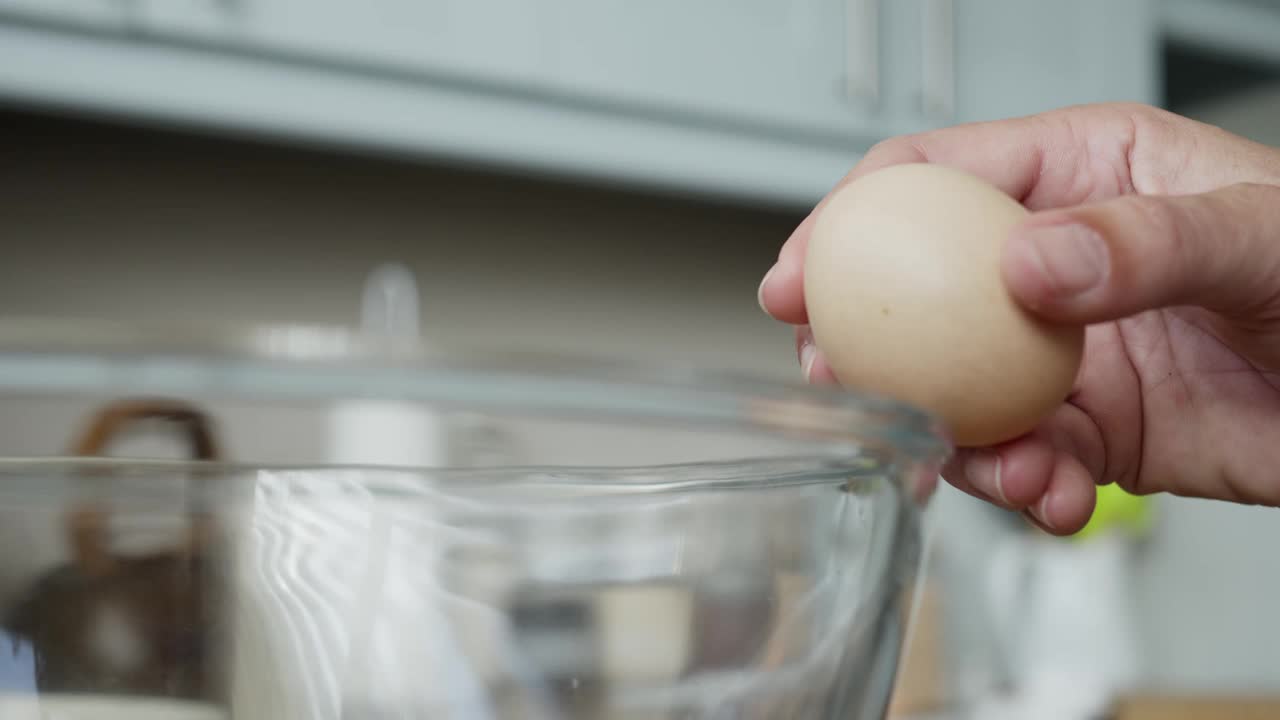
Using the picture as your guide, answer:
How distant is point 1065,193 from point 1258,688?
4.34ft

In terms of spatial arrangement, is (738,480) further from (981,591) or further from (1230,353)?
(981,591)

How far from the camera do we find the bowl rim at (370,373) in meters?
0.17

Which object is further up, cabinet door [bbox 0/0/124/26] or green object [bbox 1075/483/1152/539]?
cabinet door [bbox 0/0/124/26]

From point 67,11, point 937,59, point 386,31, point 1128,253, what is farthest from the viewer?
point 937,59

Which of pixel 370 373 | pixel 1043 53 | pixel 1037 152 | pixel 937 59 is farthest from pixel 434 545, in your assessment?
pixel 1043 53

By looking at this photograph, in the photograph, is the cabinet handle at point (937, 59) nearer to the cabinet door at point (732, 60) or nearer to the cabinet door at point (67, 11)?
the cabinet door at point (732, 60)

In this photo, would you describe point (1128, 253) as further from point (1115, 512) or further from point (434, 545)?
point (1115, 512)

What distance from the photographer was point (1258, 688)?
1.62 m

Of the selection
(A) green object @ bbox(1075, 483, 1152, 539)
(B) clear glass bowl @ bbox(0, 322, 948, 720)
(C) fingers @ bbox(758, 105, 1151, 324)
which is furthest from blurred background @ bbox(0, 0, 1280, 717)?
(B) clear glass bowl @ bbox(0, 322, 948, 720)

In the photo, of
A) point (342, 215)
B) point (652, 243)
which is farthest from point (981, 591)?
point (342, 215)

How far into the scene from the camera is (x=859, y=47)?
121cm

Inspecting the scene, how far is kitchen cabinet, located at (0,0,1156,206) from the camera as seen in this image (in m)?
0.91

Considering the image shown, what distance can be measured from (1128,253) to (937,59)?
1012 millimetres

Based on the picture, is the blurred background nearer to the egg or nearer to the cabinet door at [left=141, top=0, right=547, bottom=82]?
the cabinet door at [left=141, top=0, right=547, bottom=82]
